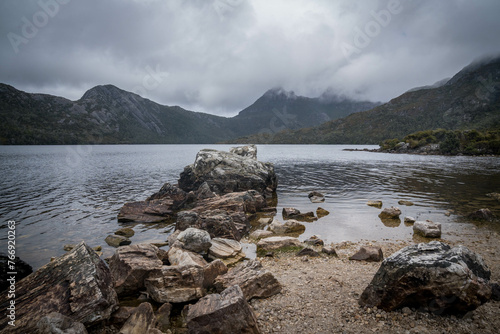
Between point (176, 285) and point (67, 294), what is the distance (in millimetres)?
3437

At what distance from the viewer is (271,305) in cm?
871

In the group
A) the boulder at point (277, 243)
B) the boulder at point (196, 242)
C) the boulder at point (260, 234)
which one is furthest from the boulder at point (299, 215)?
the boulder at point (196, 242)

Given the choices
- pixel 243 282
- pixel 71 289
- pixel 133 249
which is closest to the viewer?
pixel 71 289

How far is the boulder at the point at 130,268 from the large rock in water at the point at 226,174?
20646mm

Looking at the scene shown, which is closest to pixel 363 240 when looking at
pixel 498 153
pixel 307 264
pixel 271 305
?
pixel 307 264

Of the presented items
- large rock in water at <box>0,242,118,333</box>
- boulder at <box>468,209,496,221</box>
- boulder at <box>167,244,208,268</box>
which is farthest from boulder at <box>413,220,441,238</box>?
large rock in water at <box>0,242,118,333</box>

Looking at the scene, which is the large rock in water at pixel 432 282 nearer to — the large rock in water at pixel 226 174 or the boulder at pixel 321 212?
the boulder at pixel 321 212

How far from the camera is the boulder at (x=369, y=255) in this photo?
12.8 meters

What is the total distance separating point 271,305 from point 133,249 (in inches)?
279

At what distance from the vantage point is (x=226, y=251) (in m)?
14.5

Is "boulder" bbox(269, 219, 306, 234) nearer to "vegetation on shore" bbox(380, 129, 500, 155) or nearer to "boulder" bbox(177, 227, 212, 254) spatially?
"boulder" bbox(177, 227, 212, 254)

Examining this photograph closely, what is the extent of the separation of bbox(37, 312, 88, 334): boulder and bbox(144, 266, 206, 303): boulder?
2.96m

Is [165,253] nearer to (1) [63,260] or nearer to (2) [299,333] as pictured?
(1) [63,260]

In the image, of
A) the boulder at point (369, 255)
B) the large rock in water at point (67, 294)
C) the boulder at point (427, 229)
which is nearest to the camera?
the large rock in water at point (67, 294)
